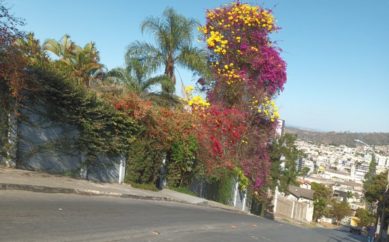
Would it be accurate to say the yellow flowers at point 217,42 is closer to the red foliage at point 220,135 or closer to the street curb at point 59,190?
the red foliage at point 220,135

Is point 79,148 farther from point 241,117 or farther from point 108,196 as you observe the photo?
point 241,117

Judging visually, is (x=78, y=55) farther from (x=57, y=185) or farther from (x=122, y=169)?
(x=57, y=185)

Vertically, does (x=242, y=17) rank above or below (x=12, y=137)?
above

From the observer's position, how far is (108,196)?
607 inches

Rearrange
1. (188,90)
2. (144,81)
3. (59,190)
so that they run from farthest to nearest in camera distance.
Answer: (188,90), (144,81), (59,190)

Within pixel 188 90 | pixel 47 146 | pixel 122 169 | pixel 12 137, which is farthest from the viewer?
pixel 188 90

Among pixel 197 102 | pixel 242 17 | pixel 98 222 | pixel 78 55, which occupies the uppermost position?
pixel 242 17

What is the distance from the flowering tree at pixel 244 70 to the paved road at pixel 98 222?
564 inches

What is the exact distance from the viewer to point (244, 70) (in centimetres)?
3008

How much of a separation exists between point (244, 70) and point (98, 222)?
68.9 feet

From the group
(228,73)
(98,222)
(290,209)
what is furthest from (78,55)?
(290,209)

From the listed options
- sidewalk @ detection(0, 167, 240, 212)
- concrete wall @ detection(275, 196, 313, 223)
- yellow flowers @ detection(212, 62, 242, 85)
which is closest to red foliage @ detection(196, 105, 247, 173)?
yellow flowers @ detection(212, 62, 242, 85)

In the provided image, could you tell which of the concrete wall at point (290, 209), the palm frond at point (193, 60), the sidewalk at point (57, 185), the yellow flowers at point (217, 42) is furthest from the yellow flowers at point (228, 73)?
the concrete wall at point (290, 209)

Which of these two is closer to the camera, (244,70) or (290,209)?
(244,70)
